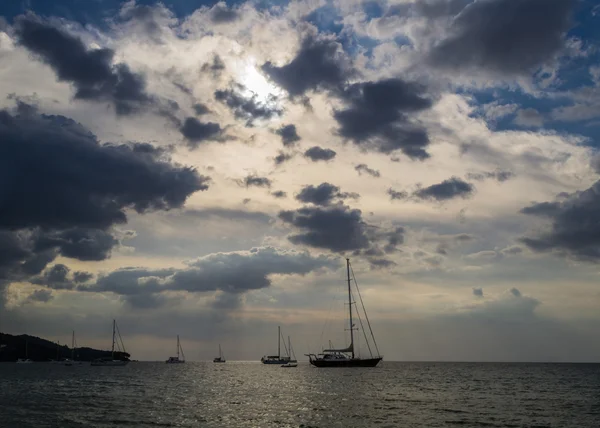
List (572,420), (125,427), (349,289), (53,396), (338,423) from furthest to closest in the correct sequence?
(349,289) → (53,396) → (572,420) → (338,423) → (125,427)

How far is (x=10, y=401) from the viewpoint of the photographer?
82.3 m

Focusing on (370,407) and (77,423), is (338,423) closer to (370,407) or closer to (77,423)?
(370,407)

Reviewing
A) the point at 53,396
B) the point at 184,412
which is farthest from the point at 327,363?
the point at 184,412

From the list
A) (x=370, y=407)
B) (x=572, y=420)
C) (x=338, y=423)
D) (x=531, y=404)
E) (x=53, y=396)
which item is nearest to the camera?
(x=338, y=423)

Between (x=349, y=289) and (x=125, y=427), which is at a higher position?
(x=349, y=289)

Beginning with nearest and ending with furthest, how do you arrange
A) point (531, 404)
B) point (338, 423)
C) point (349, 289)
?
point (338, 423) < point (531, 404) < point (349, 289)

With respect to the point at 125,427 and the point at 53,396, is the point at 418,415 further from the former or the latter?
the point at 53,396

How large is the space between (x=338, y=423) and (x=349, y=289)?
122 meters

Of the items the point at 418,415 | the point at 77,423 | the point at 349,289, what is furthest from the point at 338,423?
the point at 349,289

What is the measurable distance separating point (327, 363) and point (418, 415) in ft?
410

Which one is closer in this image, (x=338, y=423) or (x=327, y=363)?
(x=338, y=423)

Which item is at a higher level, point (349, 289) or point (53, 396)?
point (349, 289)

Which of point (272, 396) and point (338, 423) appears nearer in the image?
point (338, 423)

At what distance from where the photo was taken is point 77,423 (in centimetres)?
5766
